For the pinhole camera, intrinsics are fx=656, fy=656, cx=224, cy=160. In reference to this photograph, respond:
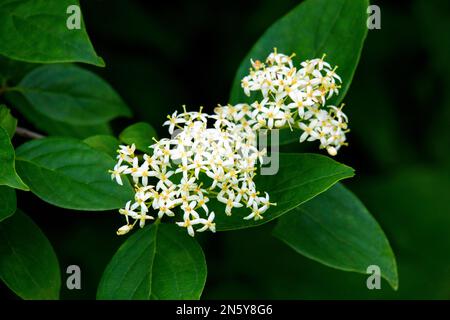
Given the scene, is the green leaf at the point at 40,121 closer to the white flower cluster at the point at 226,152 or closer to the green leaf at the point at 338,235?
the white flower cluster at the point at 226,152

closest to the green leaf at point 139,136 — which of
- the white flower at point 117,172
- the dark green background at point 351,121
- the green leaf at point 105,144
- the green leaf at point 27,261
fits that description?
the green leaf at point 105,144

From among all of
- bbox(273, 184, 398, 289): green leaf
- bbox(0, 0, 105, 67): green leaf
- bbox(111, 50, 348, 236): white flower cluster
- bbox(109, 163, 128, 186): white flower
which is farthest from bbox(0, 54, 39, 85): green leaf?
bbox(273, 184, 398, 289): green leaf

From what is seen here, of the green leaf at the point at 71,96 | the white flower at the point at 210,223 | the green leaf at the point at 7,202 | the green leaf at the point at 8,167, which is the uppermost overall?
the green leaf at the point at 71,96

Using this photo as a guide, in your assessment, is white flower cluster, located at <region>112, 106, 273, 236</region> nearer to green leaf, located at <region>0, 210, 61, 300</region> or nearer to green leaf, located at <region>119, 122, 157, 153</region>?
green leaf, located at <region>119, 122, 157, 153</region>

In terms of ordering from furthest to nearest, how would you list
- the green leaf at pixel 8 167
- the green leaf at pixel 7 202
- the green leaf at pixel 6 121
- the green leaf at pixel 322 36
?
1. the green leaf at pixel 322 36
2. the green leaf at pixel 6 121
3. the green leaf at pixel 7 202
4. the green leaf at pixel 8 167

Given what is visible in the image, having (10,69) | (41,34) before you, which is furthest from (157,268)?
(10,69)
